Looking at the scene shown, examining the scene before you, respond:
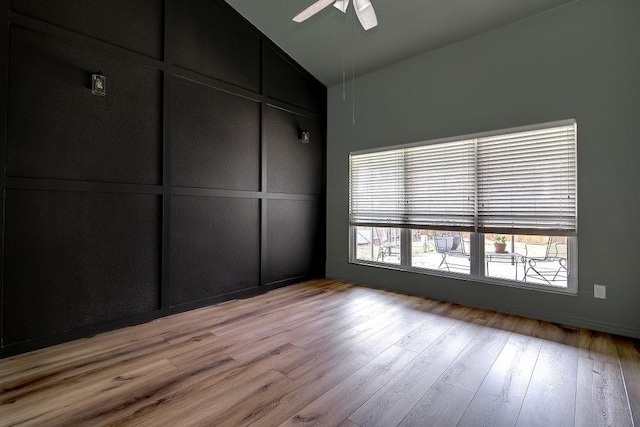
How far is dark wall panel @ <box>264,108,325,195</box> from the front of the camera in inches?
171

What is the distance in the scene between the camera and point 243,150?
4004 mm

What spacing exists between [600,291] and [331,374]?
2.70 metres

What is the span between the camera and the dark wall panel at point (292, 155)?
4.36m

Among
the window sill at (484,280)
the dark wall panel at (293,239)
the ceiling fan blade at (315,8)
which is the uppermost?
the ceiling fan blade at (315,8)

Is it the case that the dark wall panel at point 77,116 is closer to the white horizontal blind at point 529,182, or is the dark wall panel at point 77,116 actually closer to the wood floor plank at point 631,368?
the white horizontal blind at point 529,182

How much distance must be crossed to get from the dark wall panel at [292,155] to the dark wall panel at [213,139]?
243mm

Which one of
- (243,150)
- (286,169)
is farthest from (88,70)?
(286,169)

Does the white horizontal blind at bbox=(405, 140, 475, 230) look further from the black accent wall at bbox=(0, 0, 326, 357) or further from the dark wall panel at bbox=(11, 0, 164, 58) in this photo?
the dark wall panel at bbox=(11, 0, 164, 58)

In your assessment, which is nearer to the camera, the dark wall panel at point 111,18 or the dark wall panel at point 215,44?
the dark wall panel at point 111,18

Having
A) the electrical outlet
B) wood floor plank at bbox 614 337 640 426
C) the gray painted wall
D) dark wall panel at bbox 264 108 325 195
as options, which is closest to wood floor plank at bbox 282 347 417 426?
wood floor plank at bbox 614 337 640 426

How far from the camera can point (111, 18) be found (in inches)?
114

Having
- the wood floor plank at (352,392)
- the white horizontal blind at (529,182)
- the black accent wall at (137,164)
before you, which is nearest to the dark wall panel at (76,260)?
the black accent wall at (137,164)

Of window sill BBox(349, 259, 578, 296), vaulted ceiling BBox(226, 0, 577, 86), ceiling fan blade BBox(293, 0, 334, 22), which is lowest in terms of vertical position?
window sill BBox(349, 259, 578, 296)

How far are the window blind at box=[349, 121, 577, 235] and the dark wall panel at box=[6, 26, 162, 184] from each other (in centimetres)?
292
